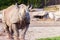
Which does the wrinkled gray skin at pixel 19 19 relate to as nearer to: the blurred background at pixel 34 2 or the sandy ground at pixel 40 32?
the sandy ground at pixel 40 32

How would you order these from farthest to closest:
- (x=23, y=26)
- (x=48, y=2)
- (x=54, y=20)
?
(x=48, y=2) < (x=54, y=20) < (x=23, y=26)

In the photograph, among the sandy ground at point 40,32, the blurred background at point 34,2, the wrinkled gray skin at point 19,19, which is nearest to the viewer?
the wrinkled gray skin at point 19,19

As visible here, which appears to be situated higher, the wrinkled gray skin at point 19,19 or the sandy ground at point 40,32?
the wrinkled gray skin at point 19,19

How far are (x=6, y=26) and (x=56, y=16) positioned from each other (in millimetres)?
9625

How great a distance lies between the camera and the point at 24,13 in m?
7.81

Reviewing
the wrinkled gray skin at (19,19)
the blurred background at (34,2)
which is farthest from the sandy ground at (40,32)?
the blurred background at (34,2)

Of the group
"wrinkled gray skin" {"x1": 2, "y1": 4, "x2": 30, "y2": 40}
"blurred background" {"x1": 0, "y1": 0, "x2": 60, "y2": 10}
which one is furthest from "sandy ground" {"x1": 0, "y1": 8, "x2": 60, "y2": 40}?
"blurred background" {"x1": 0, "y1": 0, "x2": 60, "y2": 10}

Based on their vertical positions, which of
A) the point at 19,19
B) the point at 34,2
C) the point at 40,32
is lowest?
the point at 40,32

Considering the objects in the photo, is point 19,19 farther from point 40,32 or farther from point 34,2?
point 34,2

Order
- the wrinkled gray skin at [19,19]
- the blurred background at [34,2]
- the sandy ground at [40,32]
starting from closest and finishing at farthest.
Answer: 1. the wrinkled gray skin at [19,19]
2. the sandy ground at [40,32]
3. the blurred background at [34,2]

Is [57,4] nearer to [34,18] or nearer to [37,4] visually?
[37,4]

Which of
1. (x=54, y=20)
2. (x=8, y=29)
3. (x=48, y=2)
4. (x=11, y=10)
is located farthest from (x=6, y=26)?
(x=48, y=2)

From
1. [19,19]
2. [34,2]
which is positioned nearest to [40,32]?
[19,19]

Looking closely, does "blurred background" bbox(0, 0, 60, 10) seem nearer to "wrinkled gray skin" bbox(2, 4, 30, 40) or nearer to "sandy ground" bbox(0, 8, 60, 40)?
"sandy ground" bbox(0, 8, 60, 40)
